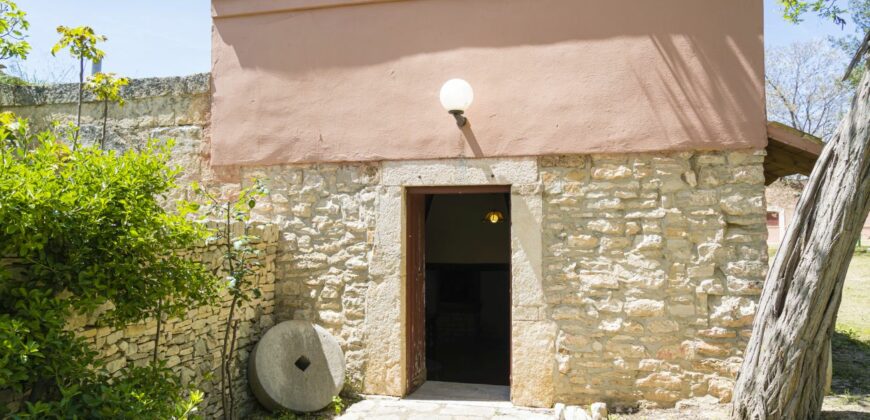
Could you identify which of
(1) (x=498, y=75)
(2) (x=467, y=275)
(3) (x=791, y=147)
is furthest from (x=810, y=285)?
(2) (x=467, y=275)

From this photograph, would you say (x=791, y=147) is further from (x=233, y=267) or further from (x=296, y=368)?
(x=233, y=267)

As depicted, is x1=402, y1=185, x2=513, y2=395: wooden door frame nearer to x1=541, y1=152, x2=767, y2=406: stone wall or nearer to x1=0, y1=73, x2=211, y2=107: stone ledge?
x1=541, y1=152, x2=767, y2=406: stone wall

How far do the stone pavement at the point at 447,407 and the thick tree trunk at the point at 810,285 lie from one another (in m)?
1.58

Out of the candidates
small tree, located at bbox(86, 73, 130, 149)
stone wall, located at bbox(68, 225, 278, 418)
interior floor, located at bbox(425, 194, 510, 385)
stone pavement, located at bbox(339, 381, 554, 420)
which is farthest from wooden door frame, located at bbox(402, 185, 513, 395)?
interior floor, located at bbox(425, 194, 510, 385)

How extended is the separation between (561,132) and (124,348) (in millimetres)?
3588

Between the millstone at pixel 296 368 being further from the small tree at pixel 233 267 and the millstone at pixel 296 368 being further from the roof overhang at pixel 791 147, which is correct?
the roof overhang at pixel 791 147

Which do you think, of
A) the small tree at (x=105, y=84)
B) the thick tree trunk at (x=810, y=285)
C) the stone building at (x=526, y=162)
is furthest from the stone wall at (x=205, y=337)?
the thick tree trunk at (x=810, y=285)

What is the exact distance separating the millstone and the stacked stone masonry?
0.23m

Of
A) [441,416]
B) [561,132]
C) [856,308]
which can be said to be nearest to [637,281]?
[561,132]

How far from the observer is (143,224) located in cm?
334

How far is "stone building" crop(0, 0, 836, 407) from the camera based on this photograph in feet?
15.1

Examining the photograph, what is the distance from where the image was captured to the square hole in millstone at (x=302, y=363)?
5.07 meters

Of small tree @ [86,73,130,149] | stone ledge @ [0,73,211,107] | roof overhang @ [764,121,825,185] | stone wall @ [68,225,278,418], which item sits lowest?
stone wall @ [68,225,278,418]

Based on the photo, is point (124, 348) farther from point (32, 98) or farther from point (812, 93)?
point (812, 93)
